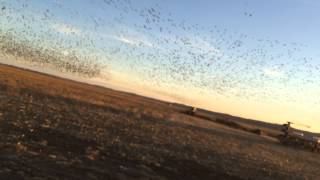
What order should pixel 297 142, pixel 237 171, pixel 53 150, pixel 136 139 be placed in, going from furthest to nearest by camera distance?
pixel 297 142 < pixel 136 139 < pixel 237 171 < pixel 53 150

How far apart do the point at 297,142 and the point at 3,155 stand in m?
57.2

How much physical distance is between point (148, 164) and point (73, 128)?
7.69 metres

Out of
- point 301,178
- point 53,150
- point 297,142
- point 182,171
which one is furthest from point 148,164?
point 297,142

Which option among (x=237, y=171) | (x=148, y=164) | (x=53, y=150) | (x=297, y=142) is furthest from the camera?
(x=297, y=142)

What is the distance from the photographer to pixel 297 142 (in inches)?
2712

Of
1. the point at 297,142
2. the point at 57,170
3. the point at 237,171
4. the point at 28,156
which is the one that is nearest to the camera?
Result: the point at 57,170

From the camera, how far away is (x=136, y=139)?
30016 mm

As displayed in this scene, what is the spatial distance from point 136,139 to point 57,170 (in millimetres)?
13640

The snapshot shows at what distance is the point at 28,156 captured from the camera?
1773cm

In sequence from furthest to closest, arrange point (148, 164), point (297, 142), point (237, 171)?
1. point (297, 142)
2. point (237, 171)
3. point (148, 164)

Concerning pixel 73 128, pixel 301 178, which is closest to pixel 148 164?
pixel 73 128

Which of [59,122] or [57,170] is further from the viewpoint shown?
[59,122]

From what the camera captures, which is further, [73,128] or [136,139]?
[136,139]

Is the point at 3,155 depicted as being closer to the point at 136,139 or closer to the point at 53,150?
the point at 53,150
